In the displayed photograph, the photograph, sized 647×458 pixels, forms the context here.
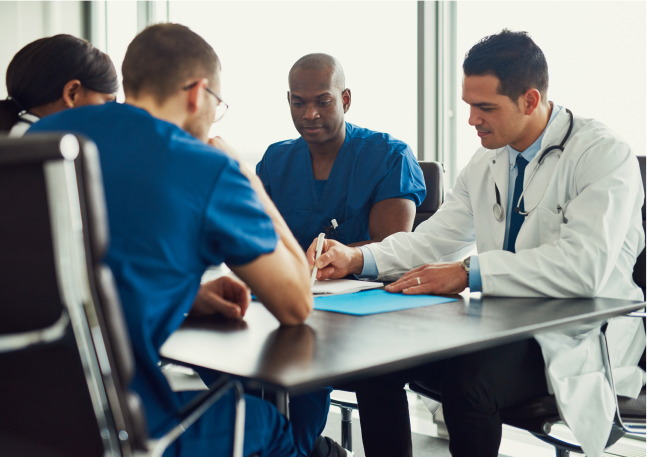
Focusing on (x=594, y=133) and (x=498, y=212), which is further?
(x=498, y=212)

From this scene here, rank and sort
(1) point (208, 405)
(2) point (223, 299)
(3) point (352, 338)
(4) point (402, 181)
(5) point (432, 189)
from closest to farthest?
(1) point (208, 405), (3) point (352, 338), (2) point (223, 299), (4) point (402, 181), (5) point (432, 189)

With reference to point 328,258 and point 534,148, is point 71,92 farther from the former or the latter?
point 534,148

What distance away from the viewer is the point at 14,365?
658 mm

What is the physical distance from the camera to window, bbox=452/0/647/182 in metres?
2.28

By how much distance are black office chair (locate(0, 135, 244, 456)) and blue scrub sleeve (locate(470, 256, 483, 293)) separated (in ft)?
2.78

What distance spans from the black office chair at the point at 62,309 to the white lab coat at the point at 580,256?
2.96 ft

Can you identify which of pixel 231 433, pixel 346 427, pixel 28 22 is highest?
pixel 28 22

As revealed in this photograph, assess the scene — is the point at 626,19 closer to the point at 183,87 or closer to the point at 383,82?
the point at 383,82

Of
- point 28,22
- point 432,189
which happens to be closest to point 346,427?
point 432,189

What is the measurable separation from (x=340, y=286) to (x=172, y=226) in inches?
27.2

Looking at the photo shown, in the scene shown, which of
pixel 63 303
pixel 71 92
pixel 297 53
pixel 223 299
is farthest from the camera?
pixel 297 53

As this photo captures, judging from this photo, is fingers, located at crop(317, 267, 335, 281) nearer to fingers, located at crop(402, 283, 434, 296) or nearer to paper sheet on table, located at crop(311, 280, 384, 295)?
paper sheet on table, located at crop(311, 280, 384, 295)

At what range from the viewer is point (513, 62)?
1.55 metres

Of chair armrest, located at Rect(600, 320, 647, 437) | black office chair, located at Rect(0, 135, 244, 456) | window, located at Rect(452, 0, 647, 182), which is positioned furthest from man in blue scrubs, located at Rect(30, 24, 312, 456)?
window, located at Rect(452, 0, 647, 182)
